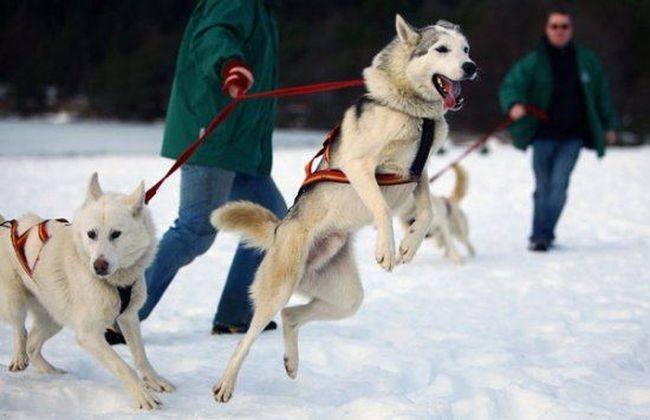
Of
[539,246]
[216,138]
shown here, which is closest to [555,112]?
[539,246]

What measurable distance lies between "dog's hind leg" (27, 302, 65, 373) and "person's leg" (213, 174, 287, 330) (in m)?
0.97

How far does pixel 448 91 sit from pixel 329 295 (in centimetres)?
101

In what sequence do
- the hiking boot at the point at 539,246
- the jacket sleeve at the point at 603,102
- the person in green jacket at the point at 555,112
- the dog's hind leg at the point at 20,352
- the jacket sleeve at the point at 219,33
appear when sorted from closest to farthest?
the dog's hind leg at the point at 20,352 → the jacket sleeve at the point at 219,33 → the hiking boot at the point at 539,246 → the person in green jacket at the point at 555,112 → the jacket sleeve at the point at 603,102

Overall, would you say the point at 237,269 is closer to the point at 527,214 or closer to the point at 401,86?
the point at 401,86

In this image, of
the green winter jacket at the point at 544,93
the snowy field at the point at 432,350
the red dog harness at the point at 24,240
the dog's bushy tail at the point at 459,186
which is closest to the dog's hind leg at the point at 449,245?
the snowy field at the point at 432,350

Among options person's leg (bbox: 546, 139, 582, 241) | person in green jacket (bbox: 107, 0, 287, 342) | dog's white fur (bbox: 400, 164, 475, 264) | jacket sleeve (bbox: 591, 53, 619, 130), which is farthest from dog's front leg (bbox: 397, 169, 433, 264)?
jacket sleeve (bbox: 591, 53, 619, 130)

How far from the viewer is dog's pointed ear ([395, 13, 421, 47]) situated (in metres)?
3.24

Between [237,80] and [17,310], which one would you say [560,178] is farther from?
[17,310]

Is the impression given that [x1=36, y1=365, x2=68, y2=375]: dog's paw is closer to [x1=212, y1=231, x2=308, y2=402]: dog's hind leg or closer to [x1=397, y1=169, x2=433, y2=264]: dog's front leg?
[x1=212, y1=231, x2=308, y2=402]: dog's hind leg

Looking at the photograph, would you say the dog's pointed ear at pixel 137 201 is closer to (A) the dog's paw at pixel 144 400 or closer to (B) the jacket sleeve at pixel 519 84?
(A) the dog's paw at pixel 144 400

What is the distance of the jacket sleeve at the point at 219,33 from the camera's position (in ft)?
11.8

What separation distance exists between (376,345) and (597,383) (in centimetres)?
110

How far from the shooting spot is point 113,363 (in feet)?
9.76

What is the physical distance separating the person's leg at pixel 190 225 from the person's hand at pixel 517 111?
3.80m
